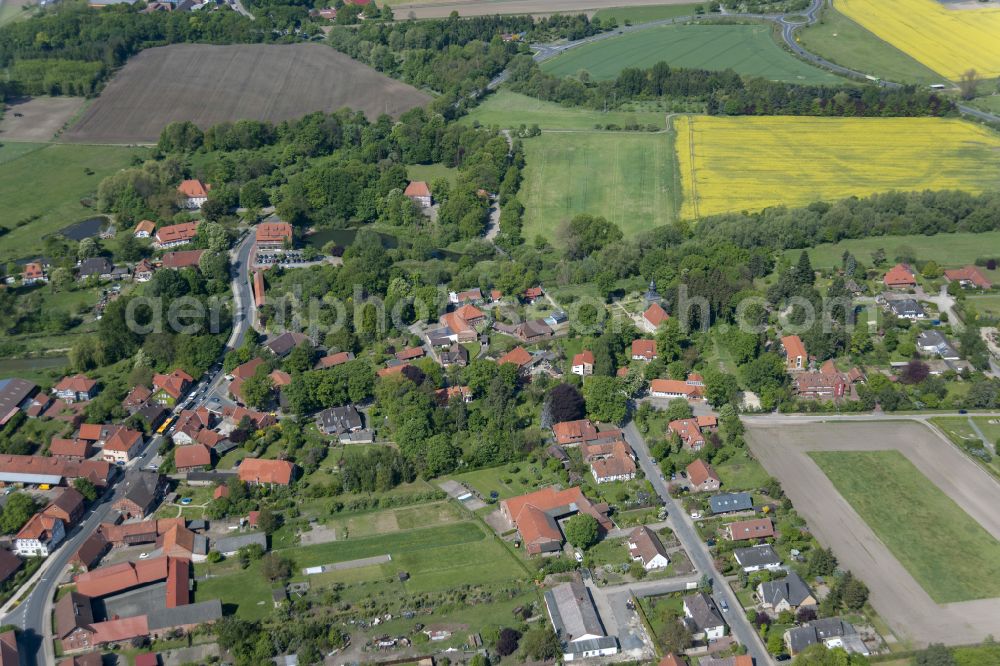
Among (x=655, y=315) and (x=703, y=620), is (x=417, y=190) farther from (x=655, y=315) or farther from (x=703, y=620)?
(x=703, y=620)

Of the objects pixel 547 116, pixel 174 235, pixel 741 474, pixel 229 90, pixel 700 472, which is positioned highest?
pixel 229 90

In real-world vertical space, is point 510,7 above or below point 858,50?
above

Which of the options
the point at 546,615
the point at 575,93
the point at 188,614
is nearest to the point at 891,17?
the point at 575,93

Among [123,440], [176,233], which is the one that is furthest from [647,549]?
[176,233]

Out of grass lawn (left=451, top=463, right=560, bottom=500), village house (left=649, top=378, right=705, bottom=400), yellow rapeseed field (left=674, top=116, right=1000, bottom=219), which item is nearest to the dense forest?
yellow rapeseed field (left=674, top=116, right=1000, bottom=219)

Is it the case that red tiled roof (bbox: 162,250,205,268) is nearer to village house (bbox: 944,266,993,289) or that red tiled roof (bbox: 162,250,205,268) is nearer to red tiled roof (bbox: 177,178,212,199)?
red tiled roof (bbox: 177,178,212,199)

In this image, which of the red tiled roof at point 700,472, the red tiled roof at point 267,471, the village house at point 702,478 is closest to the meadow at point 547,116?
the red tiled roof at point 700,472
